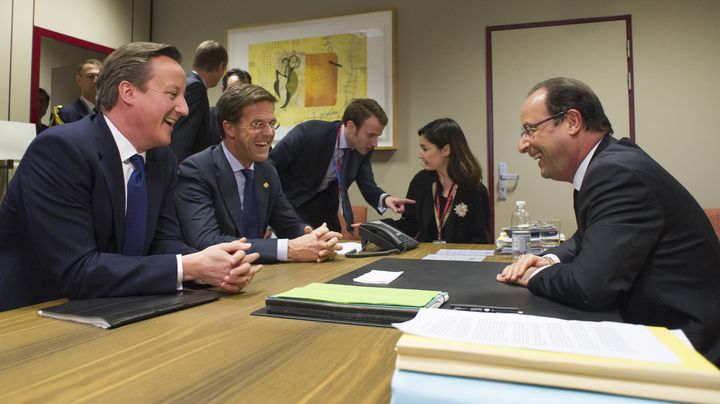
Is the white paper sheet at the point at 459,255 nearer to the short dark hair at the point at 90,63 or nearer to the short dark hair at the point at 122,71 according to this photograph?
the short dark hair at the point at 122,71

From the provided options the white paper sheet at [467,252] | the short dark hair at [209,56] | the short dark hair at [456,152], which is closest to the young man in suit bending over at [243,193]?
the white paper sheet at [467,252]

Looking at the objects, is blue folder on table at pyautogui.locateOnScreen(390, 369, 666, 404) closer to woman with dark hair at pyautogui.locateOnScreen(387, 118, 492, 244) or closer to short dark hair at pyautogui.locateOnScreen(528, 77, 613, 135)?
short dark hair at pyautogui.locateOnScreen(528, 77, 613, 135)

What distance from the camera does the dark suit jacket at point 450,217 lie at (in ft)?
10.5

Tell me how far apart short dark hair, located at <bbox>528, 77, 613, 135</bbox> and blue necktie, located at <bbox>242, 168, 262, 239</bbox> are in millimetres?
1219

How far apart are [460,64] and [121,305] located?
364 centimetres

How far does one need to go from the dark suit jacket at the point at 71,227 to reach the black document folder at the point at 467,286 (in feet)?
1.22

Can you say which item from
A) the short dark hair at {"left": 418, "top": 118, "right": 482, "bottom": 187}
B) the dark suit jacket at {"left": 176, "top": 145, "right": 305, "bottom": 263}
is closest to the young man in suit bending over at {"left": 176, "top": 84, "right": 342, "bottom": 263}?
the dark suit jacket at {"left": 176, "top": 145, "right": 305, "bottom": 263}

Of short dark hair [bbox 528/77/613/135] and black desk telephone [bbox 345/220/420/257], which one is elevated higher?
short dark hair [bbox 528/77/613/135]

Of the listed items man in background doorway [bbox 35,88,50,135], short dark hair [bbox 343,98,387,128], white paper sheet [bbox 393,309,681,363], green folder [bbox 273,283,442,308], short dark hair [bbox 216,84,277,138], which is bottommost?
green folder [bbox 273,283,442,308]

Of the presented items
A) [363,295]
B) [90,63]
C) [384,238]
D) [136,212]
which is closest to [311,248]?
[384,238]

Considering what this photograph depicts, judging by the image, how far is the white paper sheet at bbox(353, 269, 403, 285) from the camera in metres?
1.40

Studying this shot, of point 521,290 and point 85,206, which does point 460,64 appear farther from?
point 85,206

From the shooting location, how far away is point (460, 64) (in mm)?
4219

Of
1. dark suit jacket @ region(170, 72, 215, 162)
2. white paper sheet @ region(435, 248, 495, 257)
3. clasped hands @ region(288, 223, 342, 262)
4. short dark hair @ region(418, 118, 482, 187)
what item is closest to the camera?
clasped hands @ region(288, 223, 342, 262)
